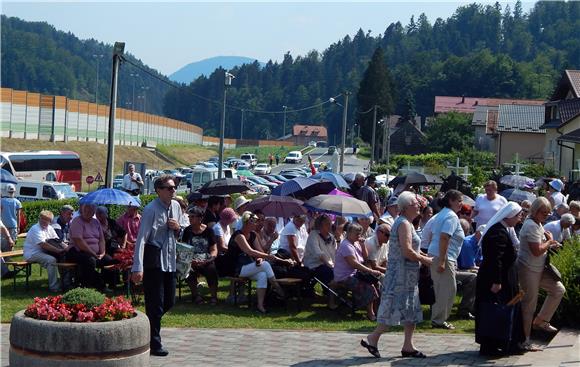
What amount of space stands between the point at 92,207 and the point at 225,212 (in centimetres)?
209

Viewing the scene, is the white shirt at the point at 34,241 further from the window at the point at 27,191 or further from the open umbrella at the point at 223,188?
the window at the point at 27,191

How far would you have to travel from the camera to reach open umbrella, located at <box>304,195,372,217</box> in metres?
16.3

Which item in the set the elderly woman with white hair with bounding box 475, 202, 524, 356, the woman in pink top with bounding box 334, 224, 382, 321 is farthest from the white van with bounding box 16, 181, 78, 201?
the elderly woman with white hair with bounding box 475, 202, 524, 356

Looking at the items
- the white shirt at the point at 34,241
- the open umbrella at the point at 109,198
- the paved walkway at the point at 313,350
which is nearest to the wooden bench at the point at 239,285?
the paved walkway at the point at 313,350

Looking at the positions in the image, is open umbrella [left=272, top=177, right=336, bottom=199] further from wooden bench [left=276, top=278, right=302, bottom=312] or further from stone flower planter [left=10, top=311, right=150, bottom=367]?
stone flower planter [left=10, top=311, right=150, bottom=367]

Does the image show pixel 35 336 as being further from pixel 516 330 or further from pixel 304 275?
pixel 304 275

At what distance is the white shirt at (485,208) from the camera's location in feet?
53.0

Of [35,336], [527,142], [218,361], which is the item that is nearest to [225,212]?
[218,361]

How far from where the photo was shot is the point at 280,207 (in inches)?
691

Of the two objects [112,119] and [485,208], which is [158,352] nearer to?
[485,208]

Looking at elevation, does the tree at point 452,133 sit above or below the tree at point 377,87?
below

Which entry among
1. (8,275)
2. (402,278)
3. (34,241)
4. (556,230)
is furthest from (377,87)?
(402,278)

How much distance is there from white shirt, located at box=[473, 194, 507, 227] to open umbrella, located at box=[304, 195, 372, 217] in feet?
6.16

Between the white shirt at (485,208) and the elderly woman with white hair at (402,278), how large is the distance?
655cm
